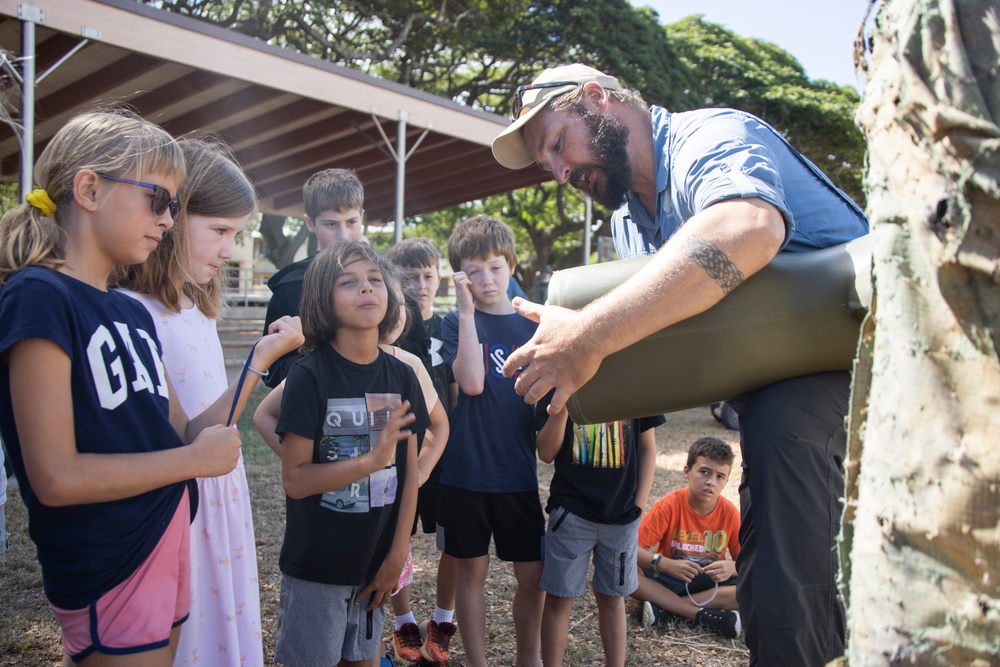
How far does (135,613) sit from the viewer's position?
5.75 ft

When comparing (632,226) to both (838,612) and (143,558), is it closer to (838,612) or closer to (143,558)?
(838,612)

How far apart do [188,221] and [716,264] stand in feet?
5.50

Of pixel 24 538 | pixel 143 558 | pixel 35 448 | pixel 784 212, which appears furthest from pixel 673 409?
pixel 24 538

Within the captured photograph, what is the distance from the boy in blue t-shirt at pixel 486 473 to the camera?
3246mm

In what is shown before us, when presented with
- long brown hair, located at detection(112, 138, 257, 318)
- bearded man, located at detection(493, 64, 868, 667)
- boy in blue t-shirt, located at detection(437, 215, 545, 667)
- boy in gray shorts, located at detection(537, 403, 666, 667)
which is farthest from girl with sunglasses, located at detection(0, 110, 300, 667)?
boy in gray shorts, located at detection(537, 403, 666, 667)

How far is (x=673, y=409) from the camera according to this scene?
1920 mm

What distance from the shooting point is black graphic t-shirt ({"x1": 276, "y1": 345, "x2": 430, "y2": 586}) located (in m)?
2.51

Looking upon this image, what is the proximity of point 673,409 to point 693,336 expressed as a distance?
0.21 meters

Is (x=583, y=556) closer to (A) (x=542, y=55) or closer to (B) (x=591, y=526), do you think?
(B) (x=591, y=526)

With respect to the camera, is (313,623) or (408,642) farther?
(408,642)

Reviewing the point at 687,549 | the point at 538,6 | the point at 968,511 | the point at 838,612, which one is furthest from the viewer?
the point at 538,6

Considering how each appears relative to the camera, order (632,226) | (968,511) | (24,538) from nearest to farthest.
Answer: (968,511)
(632,226)
(24,538)

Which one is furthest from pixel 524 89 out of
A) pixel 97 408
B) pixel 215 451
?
pixel 97 408

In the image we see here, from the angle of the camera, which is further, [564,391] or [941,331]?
[564,391]
